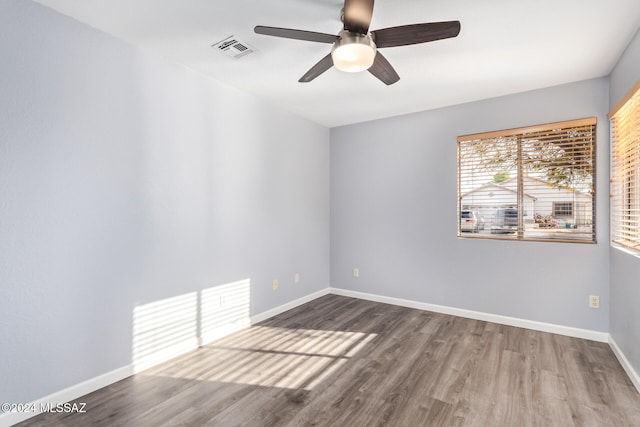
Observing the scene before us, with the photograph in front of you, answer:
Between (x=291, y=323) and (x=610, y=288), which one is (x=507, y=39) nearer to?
(x=610, y=288)

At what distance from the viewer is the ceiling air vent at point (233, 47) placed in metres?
2.30

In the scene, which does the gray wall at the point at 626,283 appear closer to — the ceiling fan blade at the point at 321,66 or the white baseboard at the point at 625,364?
the white baseboard at the point at 625,364

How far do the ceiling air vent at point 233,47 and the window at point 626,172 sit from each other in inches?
109

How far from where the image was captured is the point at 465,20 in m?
2.05

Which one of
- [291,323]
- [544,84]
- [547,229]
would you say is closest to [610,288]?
[547,229]

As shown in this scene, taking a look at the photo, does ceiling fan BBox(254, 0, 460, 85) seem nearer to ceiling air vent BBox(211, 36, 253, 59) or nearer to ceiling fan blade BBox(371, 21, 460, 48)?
ceiling fan blade BBox(371, 21, 460, 48)

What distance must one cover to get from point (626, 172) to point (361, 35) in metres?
2.49

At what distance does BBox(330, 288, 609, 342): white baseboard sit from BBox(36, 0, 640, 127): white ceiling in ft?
7.98

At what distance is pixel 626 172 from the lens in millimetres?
2541

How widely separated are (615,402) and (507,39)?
257 cm

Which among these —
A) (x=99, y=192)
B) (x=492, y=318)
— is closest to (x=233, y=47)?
(x=99, y=192)

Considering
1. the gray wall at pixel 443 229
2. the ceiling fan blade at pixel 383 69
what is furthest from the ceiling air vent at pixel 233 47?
the gray wall at pixel 443 229

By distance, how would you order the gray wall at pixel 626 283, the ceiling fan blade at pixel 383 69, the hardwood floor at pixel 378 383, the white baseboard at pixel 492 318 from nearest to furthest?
the hardwood floor at pixel 378 383, the ceiling fan blade at pixel 383 69, the gray wall at pixel 626 283, the white baseboard at pixel 492 318

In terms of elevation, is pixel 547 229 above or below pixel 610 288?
above
